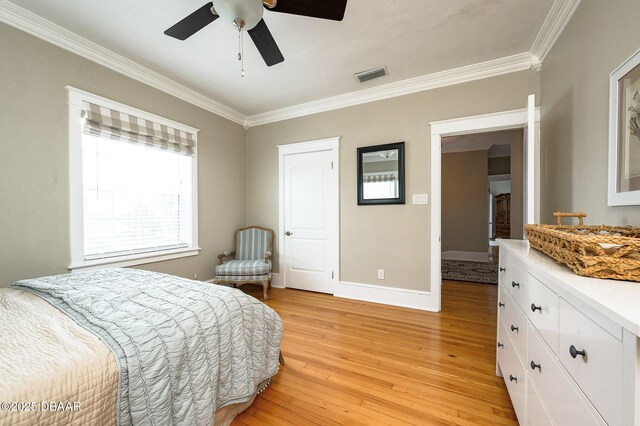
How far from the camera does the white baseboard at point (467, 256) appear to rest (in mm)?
5823

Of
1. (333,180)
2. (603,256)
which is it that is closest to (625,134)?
(603,256)

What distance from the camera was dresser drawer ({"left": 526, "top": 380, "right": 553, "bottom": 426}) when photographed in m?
0.91

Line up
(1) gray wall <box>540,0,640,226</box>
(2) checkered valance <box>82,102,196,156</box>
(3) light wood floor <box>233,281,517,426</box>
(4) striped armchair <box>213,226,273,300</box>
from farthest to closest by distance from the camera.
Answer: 1. (4) striped armchair <box>213,226,273,300</box>
2. (2) checkered valance <box>82,102,196,156</box>
3. (3) light wood floor <box>233,281,517,426</box>
4. (1) gray wall <box>540,0,640,226</box>

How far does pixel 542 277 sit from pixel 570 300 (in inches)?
9.3

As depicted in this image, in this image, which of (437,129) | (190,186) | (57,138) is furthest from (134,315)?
(437,129)

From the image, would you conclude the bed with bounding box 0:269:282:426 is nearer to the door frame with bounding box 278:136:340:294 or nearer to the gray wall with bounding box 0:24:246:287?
the gray wall with bounding box 0:24:246:287

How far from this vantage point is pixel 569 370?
74cm

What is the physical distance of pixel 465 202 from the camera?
6.07m

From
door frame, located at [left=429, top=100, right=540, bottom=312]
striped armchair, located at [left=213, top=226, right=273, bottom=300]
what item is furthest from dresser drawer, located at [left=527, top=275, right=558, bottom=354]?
striped armchair, located at [left=213, top=226, right=273, bottom=300]

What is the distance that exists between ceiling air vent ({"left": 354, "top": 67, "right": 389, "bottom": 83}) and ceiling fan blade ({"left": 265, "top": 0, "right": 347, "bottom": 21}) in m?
1.35

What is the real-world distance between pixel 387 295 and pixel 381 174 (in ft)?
5.14

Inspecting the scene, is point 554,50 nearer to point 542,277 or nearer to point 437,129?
point 437,129

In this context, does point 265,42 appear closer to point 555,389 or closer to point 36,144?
point 36,144

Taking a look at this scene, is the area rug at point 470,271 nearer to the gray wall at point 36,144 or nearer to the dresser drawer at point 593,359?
the dresser drawer at point 593,359
